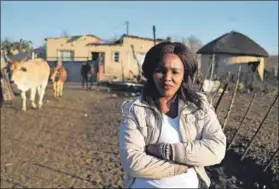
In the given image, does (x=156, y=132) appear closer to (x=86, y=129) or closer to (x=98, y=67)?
(x=86, y=129)

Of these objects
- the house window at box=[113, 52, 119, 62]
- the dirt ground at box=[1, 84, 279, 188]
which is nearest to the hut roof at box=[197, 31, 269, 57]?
the house window at box=[113, 52, 119, 62]

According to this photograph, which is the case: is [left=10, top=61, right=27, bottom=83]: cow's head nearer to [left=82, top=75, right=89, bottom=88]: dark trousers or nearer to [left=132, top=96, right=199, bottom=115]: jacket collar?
[left=82, top=75, right=89, bottom=88]: dark trousers

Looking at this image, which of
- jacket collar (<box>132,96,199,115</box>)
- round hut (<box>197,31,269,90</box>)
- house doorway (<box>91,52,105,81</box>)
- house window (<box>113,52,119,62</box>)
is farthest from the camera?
house window (<box>113,52,119,62</box>)

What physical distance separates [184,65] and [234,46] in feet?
92.7

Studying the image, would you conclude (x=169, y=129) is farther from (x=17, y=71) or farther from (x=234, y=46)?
(x=234, y=46)

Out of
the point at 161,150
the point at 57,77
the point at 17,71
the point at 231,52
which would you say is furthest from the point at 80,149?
the point at 231,52

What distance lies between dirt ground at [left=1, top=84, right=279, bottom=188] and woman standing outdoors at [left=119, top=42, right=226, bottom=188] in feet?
15.9

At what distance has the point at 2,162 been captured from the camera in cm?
993

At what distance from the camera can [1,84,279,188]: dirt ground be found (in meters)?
7.78

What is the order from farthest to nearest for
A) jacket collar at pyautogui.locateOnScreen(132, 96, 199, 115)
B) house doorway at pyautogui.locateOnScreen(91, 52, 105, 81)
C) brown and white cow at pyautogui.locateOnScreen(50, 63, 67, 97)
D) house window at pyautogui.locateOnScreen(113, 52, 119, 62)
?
house window at pyautogui.locateOnScreen(113, 52, 119, 62)
house doorway at pyautogui.locateOnScreen(91, 52, 105, 81)
brown and white cow at pyautogui.locateOnScreen(50, 63, 67, 97)
jacket collar at pyautogui.locateOnScreen(132, 96, 199, 115)

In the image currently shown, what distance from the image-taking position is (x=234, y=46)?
2992cm

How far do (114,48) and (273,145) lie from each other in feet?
82.4

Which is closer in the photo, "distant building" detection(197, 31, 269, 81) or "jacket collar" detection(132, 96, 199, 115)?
"jacket collar" detection(132, 96, 199, 115)

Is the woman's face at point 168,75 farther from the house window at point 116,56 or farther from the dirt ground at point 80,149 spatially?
the house window at point 116,56
